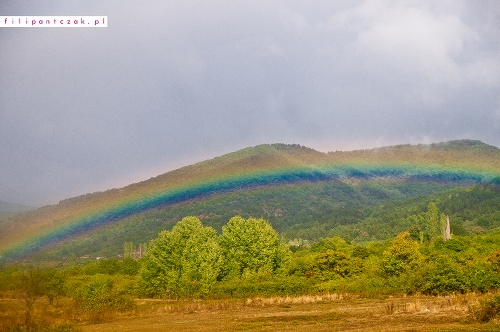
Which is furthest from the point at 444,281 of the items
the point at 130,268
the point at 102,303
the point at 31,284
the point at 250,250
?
the point at 130,268

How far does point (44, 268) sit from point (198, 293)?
103ft

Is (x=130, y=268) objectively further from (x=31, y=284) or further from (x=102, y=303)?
(x=31, y=284)

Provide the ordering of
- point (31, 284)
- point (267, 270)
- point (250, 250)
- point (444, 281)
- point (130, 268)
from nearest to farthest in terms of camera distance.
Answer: point (31, 284)
point (444, 281)
point (267, 270)
point (250, 250)
point (130, 268)

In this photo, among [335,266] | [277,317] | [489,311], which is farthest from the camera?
[335,266]

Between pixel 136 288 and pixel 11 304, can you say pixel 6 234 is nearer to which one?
pixel 11 304

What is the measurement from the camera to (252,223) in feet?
244

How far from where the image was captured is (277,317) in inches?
1363

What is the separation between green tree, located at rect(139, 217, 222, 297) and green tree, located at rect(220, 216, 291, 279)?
2.42m

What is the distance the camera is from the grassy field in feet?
86.1

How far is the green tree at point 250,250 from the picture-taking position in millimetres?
69688

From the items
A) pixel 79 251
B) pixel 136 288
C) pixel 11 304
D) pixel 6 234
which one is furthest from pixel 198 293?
pixel 79 251

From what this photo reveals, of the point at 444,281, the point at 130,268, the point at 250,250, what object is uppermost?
the point at 250,250

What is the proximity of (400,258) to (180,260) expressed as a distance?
32656 mm

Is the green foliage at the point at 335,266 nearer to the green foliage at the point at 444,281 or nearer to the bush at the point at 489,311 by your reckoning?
the green foliage at the point at 444,281
